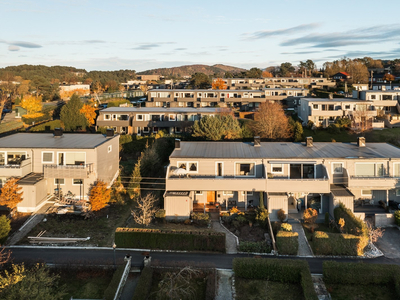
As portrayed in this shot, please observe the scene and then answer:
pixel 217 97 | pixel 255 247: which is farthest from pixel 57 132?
pixel 217 97

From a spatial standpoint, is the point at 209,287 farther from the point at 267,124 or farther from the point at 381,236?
the point at 267,124

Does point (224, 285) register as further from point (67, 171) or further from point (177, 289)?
point (67, 171)

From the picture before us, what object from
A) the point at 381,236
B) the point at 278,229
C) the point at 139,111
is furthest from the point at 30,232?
the point at 139,111

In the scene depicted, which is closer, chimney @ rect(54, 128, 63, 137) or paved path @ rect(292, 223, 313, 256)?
paved path @ rect(292, 223, 313, 256)

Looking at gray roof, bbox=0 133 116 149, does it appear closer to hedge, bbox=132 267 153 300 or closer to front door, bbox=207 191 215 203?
front door, bbox=207 191 215 203

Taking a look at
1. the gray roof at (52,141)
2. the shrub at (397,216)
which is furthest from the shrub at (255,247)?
the gray roof at (52,141)

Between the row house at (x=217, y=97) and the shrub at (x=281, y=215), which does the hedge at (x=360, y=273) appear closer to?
the shrub at (x=281, y=215)

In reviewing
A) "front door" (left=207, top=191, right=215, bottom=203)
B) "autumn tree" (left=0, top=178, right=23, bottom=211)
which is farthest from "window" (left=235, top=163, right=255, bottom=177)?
"autumn tree" (left=0, top=178, right=23, bottom=211)

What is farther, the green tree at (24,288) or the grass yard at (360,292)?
the grass yard at (360,292)
